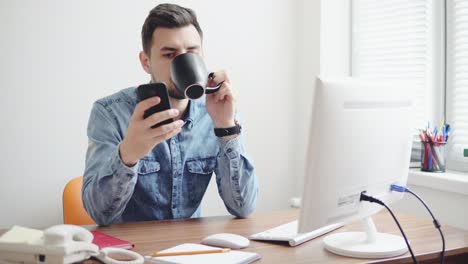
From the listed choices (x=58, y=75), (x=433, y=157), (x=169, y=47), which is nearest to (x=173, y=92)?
(x=169, y=47)

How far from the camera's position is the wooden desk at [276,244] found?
1.21 meters

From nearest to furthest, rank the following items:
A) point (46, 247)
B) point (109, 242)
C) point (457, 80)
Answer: point (46, 247) → point (109, 242) → point (457, 80)

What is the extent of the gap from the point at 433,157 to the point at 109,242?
55.1 inches

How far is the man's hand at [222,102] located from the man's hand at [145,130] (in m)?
0.31

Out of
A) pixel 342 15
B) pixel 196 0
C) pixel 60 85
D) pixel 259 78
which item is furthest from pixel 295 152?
pixel 60 85

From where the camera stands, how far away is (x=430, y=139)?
2.08m

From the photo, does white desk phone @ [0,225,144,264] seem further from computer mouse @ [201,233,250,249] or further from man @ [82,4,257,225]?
man @ [82,4,257,225]

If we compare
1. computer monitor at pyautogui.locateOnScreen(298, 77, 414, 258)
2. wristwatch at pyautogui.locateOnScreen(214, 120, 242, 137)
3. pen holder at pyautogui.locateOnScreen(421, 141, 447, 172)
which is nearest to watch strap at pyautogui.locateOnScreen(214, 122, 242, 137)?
wristwatch at pyautogui.locateOnScreen(214, 120, 242, 137)

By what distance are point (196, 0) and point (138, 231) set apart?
145 centimetres

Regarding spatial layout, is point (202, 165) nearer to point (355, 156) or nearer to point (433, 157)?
point (355, 156)

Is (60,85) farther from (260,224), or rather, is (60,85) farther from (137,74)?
(260,224)

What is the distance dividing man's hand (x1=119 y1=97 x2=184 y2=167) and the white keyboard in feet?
1.14

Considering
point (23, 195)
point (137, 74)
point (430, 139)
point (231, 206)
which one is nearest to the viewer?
point (231, 206)

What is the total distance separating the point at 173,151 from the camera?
1.71m
